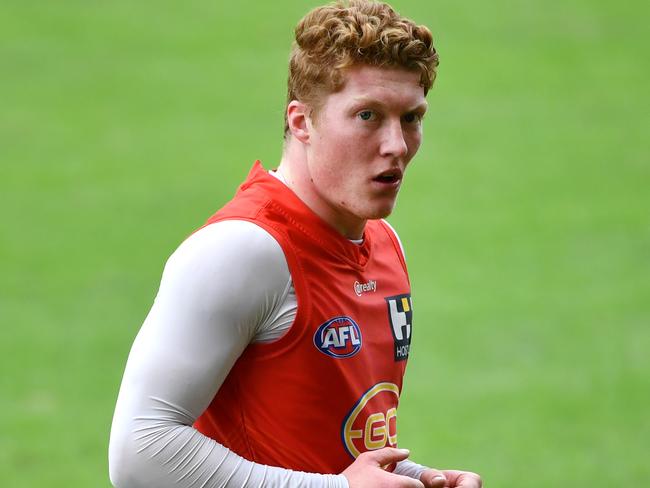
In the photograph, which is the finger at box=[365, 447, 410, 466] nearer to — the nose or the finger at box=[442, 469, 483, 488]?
the finger at box=[442, 469, 483, 488]

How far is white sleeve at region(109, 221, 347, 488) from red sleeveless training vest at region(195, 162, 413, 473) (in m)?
0.11

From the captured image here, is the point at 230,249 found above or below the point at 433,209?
below

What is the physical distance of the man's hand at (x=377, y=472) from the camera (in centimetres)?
275

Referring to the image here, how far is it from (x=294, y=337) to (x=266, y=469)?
1.00ft

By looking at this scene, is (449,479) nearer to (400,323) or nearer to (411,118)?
(400,323)

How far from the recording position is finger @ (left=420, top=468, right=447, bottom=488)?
2986mm

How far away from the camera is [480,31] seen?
56.7 feet

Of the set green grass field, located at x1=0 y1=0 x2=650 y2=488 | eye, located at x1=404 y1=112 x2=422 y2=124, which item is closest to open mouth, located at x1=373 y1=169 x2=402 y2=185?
eye, located at x1=404 y1=112 x2=422 y2=124

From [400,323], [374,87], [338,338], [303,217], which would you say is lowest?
[338,338]

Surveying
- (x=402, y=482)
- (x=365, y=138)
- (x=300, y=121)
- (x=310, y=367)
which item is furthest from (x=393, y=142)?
(x=402, y=482)

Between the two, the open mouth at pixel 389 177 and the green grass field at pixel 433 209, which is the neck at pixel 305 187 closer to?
the open mouth at pixel 389 177

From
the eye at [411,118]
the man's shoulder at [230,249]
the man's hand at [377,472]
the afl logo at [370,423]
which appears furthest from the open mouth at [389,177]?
the man's hand at [377,472]

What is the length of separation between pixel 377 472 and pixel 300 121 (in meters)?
0.85

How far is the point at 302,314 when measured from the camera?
9.14ft
